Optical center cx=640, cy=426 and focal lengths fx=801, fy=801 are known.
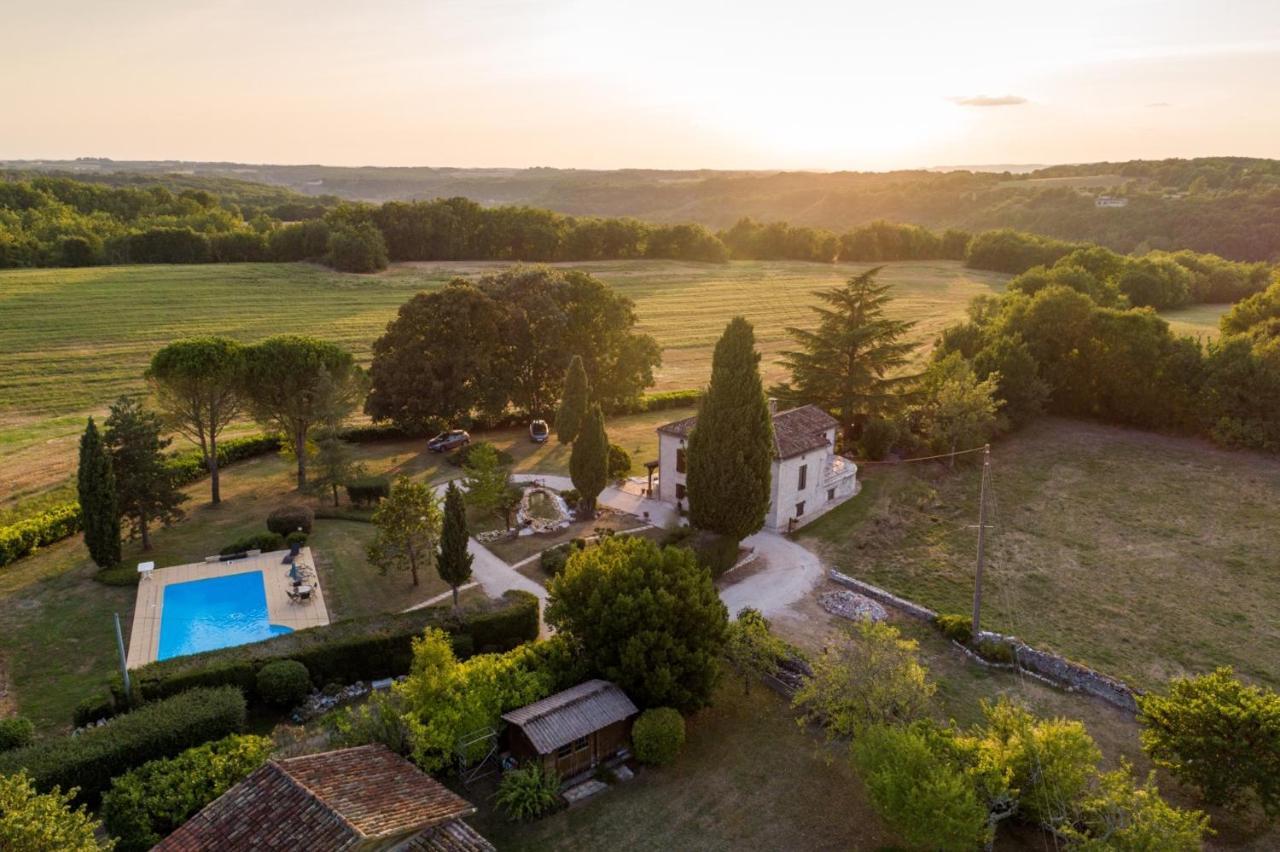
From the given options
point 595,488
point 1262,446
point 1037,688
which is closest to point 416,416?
point 595,488

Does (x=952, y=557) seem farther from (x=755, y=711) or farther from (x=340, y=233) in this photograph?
(x=340, y=233)

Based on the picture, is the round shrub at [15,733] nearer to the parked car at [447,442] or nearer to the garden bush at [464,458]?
the garden bush at [464,458]

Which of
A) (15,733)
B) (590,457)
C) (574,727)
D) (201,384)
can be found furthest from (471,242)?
(574,727)

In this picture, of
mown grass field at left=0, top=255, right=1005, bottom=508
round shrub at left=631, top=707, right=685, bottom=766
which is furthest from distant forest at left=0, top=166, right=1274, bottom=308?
round shrub at left=631, top=707, right=685, bottom=766

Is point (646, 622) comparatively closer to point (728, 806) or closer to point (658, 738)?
point (658, 738)

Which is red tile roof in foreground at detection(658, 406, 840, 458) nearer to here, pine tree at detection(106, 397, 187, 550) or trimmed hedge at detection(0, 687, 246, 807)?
pine tree at detection(106, 397, 187, 550)
